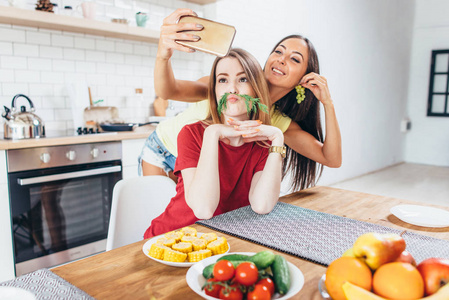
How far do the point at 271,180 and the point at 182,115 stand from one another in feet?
2.70

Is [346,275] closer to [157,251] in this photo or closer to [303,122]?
[157,251]

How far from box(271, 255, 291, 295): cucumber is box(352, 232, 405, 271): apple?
0.15m

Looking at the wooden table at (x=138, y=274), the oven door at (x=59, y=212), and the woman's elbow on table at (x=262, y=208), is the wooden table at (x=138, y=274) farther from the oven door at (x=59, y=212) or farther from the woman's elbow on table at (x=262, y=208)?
the oven door at (x=59, y=212)

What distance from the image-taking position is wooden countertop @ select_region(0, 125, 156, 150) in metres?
2.32

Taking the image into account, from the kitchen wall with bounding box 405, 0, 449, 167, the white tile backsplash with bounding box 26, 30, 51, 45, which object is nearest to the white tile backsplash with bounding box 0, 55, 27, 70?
the white tile backsplash with bounding box 26, 30, 51, 45

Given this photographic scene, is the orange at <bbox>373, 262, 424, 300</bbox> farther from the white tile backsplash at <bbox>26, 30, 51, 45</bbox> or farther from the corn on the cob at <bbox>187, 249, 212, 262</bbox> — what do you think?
the white tile backsplash at <bbox>26, 30, 51, 45</bbox>

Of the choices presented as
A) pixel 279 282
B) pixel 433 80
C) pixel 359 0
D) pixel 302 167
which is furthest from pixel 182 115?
pixel 433 80

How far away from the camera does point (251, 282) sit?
0.72 m

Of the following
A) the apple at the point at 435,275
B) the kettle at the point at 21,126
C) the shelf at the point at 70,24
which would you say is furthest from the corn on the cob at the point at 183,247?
the shelf at the point at 70,24

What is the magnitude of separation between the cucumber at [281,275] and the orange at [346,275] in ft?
0.27

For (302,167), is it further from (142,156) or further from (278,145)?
(142,156)

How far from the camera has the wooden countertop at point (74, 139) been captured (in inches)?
91.4

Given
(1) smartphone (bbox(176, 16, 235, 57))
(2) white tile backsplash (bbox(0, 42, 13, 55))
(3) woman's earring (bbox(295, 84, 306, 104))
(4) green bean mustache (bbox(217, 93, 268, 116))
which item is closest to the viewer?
(1) smartphone (bbox(176, 16, 235, 57))

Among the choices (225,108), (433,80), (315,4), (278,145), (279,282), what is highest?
(315,4)
